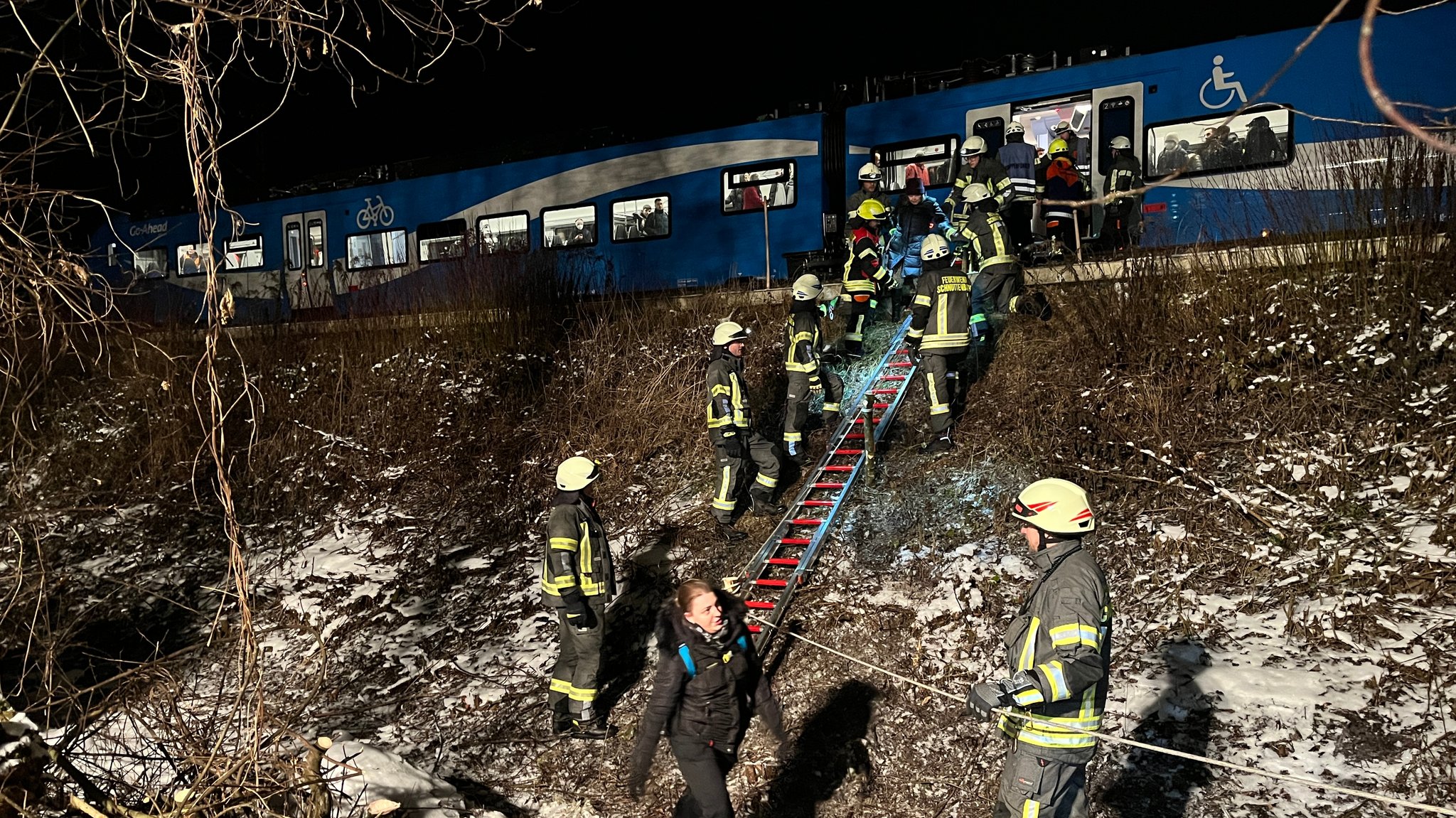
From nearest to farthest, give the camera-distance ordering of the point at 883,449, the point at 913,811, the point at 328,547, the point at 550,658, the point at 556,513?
1. the point at 913,811
2. the point at 556,513
3. the point at 550,658
4. the point at 883,449
5. the point at 328,547

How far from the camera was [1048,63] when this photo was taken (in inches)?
556

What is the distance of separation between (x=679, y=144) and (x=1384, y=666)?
510 inches

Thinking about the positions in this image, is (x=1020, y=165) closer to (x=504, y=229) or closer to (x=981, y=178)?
(x=981, y=178)

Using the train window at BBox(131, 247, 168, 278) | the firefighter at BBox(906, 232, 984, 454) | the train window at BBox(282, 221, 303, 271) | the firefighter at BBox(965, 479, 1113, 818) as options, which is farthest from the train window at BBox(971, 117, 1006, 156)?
the train window at BBox(131, 247, 168, 278)

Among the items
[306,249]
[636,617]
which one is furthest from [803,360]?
[306,249]

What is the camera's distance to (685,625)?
490cm

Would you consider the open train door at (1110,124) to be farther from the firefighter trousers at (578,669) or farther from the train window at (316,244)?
the train window at (316,244)

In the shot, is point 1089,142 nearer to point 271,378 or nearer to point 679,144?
point 679,144

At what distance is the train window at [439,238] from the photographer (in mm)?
19062

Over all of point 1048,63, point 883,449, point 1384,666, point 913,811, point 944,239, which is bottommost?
point 913,811

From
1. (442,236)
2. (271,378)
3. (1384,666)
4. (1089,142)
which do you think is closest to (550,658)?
→ (1384,666)

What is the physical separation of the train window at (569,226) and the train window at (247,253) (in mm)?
7623

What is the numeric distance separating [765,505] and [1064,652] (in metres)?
4.79

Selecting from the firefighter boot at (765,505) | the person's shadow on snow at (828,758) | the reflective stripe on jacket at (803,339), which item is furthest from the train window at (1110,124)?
the person's shadow on snow at (828,758)
